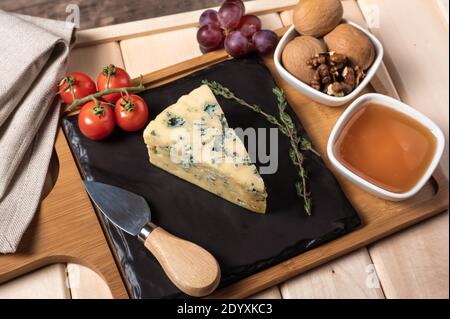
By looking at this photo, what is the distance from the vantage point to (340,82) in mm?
1239

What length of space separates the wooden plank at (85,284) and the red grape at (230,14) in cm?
69

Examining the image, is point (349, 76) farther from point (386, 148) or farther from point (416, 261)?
point (416, 261)

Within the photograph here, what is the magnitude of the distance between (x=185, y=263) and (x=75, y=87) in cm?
50

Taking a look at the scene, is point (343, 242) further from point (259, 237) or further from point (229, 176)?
point (229, 176)

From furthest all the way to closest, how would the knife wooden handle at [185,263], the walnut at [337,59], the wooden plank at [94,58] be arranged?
the wooden plank at [94,58] < the walnut at [337,59] < the knife wooden handle at [185,263]

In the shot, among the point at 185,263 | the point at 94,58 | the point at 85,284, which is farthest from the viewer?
the point at 94,58

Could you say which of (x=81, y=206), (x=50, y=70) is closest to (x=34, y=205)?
(x=81, y=206)

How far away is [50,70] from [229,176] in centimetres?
52

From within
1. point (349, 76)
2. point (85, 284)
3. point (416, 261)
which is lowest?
→ point (416, 261)

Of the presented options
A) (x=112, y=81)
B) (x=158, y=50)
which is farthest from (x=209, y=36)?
(x=112, y=81)

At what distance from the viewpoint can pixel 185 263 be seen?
3.32 feet

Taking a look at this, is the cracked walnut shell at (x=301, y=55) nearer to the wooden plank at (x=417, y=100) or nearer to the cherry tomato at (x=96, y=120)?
the wooden plank at (x=417, y=100)

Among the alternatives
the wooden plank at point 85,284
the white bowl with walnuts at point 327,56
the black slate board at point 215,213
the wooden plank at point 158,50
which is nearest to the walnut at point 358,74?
the white bowl with walnuts at point 327,56

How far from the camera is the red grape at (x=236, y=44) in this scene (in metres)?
1.27
